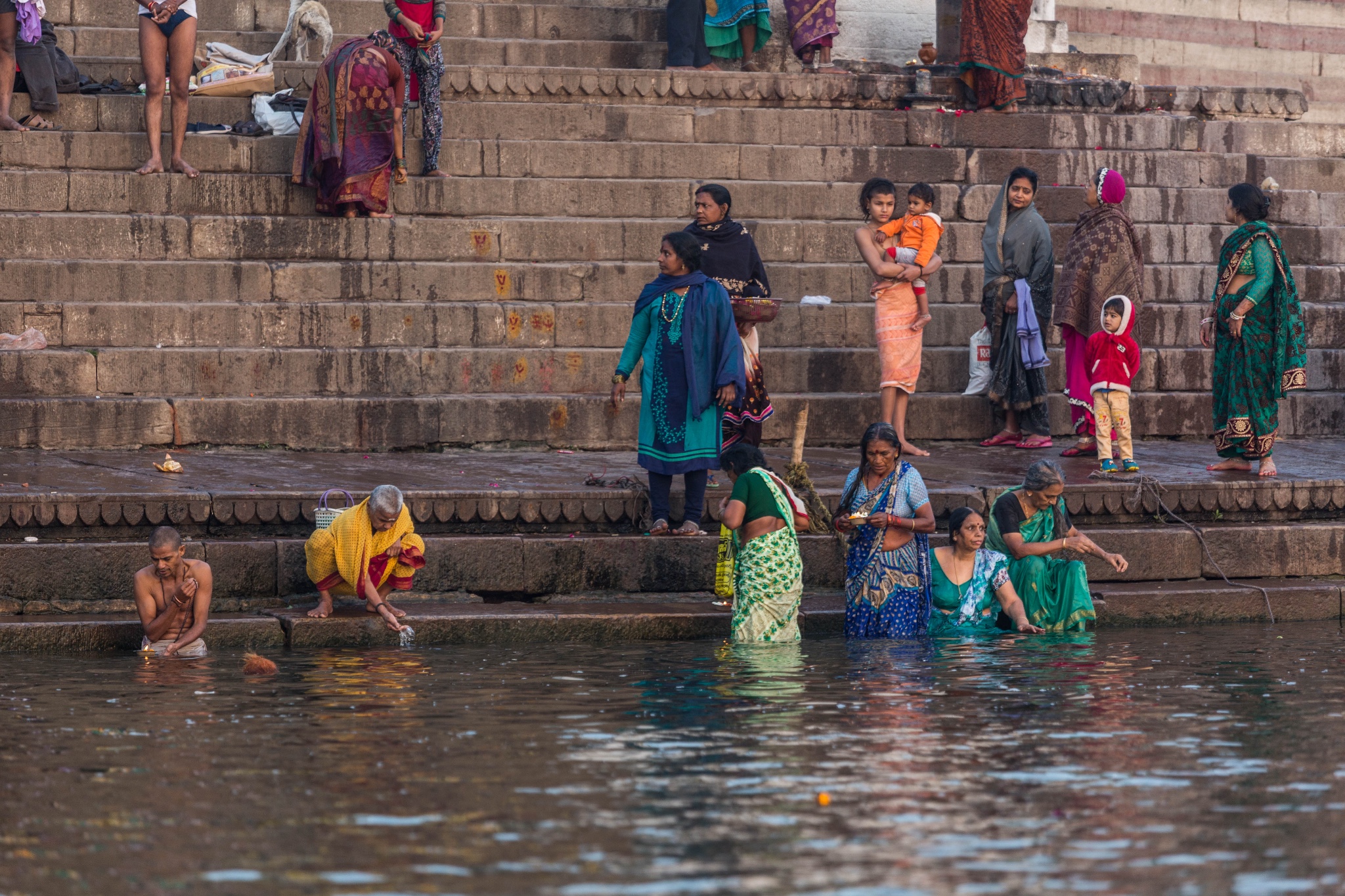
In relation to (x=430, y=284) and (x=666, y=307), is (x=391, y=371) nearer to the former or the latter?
(x=430, y=284)

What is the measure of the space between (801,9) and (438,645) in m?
7.87

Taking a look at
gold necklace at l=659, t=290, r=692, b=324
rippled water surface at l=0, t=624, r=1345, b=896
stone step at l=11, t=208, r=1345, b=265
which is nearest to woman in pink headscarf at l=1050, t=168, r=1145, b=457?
stone step at l=11, t=208, r=1345, b=265

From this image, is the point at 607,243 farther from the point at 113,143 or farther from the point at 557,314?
the point at 113,143

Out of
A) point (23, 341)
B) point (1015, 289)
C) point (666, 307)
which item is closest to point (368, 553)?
point (666, 307)

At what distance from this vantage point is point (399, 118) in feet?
38.6

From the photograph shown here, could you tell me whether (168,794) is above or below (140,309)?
below

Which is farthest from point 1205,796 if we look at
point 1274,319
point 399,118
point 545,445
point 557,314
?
point 399,118

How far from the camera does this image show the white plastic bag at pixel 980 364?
37.8 ft

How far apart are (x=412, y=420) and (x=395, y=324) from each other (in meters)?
0.91

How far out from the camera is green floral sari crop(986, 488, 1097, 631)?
8461 mm

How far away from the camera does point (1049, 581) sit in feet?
28.1

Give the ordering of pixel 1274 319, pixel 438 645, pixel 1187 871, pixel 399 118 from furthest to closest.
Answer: pixel 399 118
pixel 1274 319
pixel 438 645
pixel 1187 871

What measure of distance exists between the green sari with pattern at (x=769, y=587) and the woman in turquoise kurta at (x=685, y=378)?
67cm

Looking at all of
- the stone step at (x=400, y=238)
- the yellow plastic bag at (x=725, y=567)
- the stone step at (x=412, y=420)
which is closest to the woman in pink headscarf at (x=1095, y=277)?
the stone step at (x=412, y=420)
